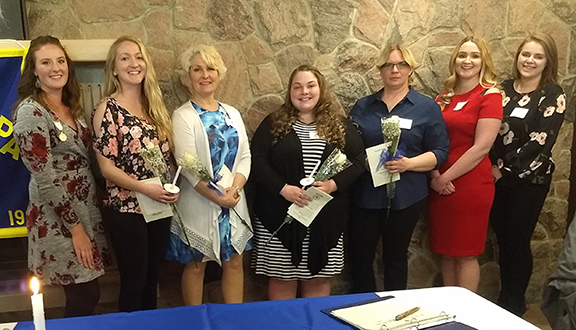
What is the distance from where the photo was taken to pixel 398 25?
10.8 feet

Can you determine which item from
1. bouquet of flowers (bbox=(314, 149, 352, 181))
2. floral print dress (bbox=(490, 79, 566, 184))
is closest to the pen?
bouquet of flowers (bbox=(314, 149, 352, 181))

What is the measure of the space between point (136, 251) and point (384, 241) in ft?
4.72

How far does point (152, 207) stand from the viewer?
256 centimetres

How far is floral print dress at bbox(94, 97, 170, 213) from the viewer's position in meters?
2.48

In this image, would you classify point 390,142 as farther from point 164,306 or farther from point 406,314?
point 164,306

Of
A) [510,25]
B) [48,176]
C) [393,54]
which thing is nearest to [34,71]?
[48,176]

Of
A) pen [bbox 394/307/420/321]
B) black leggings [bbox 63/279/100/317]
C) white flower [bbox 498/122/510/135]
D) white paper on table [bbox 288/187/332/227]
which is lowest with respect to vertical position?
black leggings [bbox 63/279/100/317]

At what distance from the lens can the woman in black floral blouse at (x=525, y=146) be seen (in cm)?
302

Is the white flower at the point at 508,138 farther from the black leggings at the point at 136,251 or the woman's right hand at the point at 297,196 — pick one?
the black leggings at the point at 136,251

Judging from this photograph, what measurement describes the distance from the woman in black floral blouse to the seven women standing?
0.47 meters

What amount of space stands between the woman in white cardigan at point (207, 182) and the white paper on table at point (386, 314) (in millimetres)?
1256

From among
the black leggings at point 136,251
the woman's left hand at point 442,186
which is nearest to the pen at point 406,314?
the black leggings at point 136,251

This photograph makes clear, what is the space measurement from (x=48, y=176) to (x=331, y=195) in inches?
56.6

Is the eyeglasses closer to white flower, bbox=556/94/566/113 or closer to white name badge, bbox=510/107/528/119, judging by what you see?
white name badge, bbox=510/107/528/119
